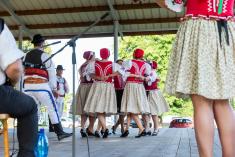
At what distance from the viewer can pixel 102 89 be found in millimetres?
8438

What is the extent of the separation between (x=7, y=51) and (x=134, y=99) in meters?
6.33

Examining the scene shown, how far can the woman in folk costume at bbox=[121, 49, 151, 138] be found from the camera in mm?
8617

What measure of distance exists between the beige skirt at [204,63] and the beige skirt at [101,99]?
218 inches

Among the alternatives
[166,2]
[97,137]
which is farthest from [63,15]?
[166,2]

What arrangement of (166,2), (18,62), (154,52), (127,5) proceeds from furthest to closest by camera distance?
(154,52)
(127,5)
(166,2)
(18,62)

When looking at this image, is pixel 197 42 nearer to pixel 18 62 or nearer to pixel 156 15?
pixel 18 62

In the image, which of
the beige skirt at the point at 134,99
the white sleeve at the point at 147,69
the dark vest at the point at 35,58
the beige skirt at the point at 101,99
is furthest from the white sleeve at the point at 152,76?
the dark vest at the point at 35,58

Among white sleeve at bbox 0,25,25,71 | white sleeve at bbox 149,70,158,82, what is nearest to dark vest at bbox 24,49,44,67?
white sleeve at bbox 149,70,158,82

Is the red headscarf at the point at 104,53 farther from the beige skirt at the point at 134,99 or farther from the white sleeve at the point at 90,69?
the beige skirt at the point at 134,99

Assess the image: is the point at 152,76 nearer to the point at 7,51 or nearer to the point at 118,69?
the point at 118,69

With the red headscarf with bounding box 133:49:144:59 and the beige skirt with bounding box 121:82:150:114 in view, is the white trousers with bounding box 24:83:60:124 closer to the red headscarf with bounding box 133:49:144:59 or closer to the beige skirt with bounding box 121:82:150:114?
the beige skirt with bounding box 121:82:150:114

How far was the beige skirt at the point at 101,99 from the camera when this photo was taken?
829 centimetres

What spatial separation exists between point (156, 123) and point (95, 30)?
19.8 feet

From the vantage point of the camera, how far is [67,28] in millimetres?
14859
